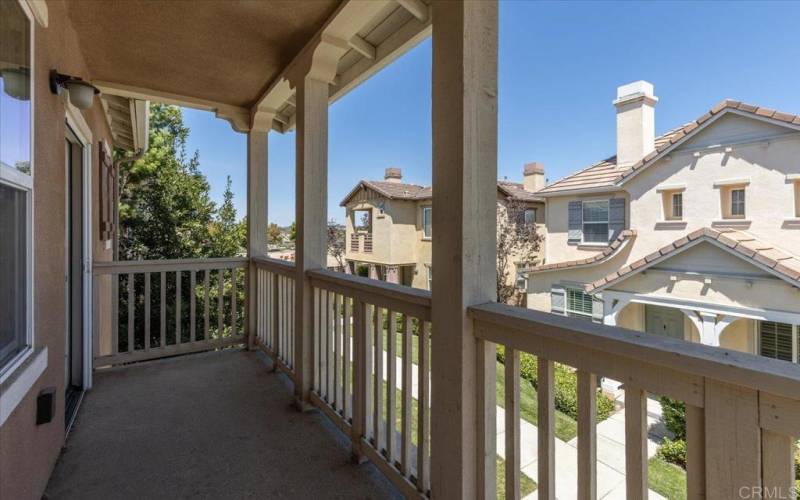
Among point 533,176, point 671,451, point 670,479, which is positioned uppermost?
point 533,176

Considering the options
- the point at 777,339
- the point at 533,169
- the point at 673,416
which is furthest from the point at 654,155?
the point at 533,169

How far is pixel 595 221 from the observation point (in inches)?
108

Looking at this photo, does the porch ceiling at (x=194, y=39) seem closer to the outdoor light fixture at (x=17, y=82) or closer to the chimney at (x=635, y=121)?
the outdoor light fixture at (x=17, y=82)

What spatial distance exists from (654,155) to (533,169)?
190 inches

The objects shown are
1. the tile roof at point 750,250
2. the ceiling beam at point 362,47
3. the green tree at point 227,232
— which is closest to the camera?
the tile roof at point 750,250

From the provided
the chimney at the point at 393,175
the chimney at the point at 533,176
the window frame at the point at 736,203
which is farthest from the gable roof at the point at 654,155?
the chimney at the point at 393,175

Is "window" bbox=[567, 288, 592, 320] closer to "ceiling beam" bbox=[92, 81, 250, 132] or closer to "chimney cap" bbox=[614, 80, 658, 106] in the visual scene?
"chimney cap" bbox=[614, 80, 658, 106]

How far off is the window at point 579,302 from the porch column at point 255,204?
2.83 m

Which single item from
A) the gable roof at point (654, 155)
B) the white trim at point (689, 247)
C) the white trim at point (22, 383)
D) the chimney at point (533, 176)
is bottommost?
the white trim at point (22, 383)

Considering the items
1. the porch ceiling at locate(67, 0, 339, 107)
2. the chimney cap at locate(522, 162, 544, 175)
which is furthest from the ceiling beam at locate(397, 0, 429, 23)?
the chimney cap at locate(522, 162, 544, 175)

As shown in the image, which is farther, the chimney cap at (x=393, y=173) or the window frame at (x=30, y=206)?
the chimney cap at (x=393, y=173)

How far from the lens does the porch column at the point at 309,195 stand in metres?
2.69

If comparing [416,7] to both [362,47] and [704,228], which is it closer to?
[362,47]

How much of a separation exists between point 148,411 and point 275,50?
2.62 metres
